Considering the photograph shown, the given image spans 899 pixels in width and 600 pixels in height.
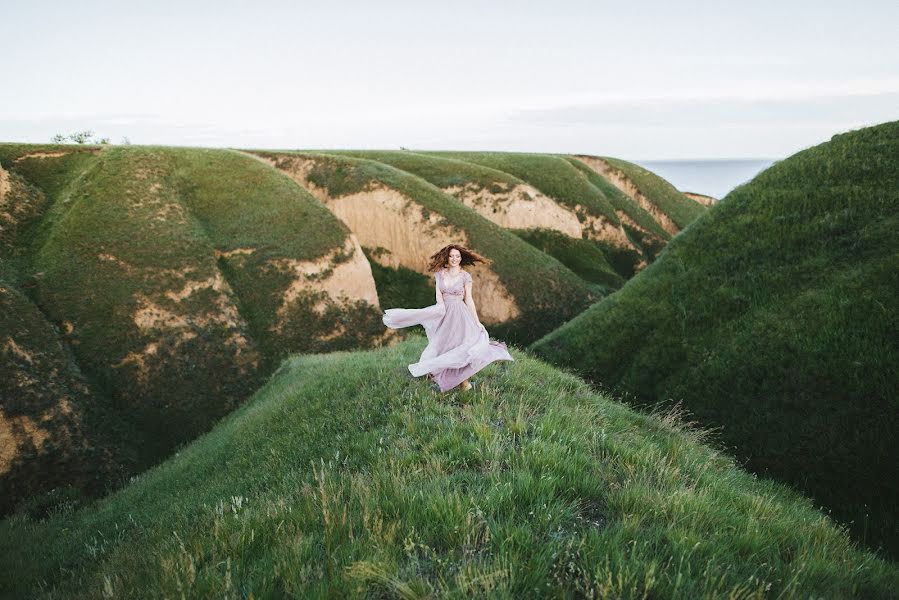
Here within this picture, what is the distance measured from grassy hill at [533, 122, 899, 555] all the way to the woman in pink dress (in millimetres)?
9175

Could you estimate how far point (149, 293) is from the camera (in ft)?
99.5

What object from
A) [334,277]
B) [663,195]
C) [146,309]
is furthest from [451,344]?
[663,195]

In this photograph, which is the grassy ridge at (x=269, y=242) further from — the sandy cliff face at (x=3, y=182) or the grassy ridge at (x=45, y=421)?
the sandy cliff face at (x=3, y=182)

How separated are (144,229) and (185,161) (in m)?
13.0

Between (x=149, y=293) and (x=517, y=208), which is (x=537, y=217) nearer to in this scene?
(x=517, y=208)

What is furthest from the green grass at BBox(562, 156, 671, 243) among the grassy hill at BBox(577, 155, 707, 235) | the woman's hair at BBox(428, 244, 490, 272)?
the woman's hair at BBox(428, 244, 490, 272)

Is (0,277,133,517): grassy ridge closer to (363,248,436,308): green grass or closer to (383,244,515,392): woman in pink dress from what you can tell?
(383,244,515,392): woman in pink dress

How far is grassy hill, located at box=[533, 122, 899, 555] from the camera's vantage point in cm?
1243

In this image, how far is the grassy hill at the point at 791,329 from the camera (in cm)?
1243

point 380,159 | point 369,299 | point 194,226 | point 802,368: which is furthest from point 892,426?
point 380,159

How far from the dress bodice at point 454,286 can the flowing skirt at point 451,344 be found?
10 centimetres

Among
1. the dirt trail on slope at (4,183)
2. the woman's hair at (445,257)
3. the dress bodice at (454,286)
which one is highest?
the dirt trail on slope at (4,183)

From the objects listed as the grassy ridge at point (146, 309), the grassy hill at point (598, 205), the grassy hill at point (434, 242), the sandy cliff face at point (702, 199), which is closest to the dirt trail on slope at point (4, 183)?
the grassy ridge at point (146, 309)

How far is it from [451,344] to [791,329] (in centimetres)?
1355
